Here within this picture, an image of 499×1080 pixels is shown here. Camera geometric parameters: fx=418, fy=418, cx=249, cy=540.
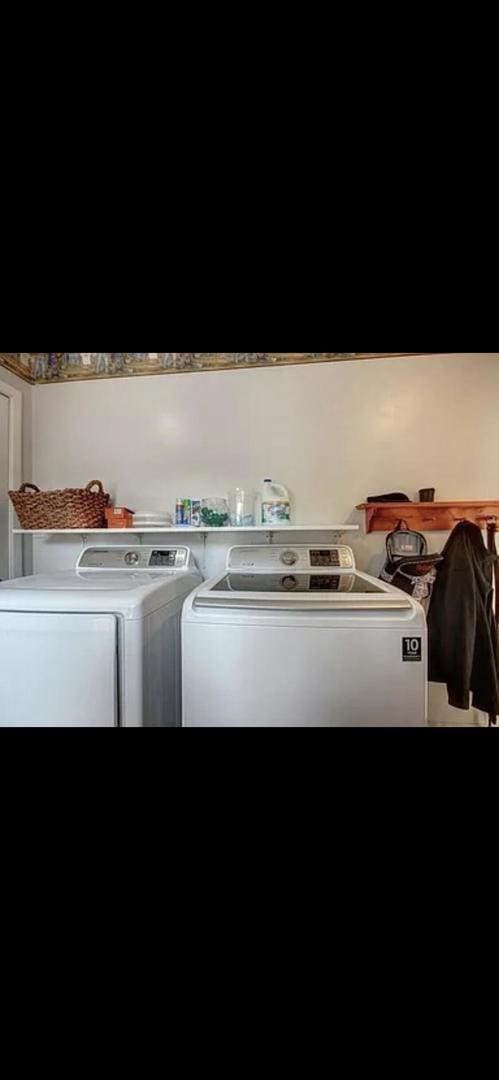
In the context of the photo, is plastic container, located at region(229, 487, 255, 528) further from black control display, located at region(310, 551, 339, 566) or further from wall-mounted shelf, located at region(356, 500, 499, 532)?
wall-mounted shelf, located at region(356, 500, 499, 532)

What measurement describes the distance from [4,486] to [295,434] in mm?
1614

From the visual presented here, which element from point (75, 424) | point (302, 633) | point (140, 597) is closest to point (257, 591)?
point (302, 633)

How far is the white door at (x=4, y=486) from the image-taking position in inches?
88.7

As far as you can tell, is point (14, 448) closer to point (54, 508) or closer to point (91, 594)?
point (54, 508)

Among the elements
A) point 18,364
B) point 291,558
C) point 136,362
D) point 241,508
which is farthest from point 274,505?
point 18,364

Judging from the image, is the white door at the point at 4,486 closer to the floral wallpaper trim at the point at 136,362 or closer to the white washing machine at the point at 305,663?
the floral wallpaper trim at the point at 136,362

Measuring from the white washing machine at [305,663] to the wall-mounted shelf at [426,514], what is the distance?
93 centimetres
